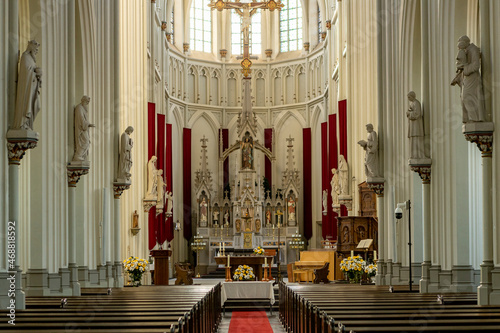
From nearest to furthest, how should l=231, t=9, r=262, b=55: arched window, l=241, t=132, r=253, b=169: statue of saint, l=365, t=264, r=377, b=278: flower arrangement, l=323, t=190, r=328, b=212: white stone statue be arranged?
l=365, t=264, r=377, b=278: flower arrangement < l=323, t=190, r=328, b=212: white stone statue < l=241, t=132, r=253, b=169: statue of saint < l=231, t=9, r=262, b=55: arched window

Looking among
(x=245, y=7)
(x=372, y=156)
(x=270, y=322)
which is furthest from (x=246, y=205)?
(x=270, y=322)

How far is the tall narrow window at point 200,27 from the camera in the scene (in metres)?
38.0

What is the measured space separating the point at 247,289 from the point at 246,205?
48.2ft

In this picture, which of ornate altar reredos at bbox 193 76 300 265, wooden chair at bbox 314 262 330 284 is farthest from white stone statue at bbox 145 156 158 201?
ornate altar reredos at bbox 193 76 300 265

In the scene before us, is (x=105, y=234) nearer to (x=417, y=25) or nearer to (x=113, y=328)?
(x=417, y=25)

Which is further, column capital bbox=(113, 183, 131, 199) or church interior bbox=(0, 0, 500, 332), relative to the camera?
column capital bbox=(113, 183, 131, 199)

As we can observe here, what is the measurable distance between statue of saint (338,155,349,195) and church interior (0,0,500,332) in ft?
0.27

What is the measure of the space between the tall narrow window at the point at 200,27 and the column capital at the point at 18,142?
92.0 ft

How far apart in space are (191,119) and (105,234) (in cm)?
1995

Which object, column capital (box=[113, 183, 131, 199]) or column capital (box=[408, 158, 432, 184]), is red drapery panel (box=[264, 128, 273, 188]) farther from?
column capital (box=[408, 158, 432, 184])

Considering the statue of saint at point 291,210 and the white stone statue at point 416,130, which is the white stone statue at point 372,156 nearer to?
the white stone statue at point 416,130

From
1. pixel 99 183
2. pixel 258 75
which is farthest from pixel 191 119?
Answer: pixel 99 183

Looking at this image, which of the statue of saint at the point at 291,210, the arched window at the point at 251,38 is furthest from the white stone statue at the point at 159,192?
the arched window at the point at 251,38

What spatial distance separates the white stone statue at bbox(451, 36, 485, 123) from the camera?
11.0m
